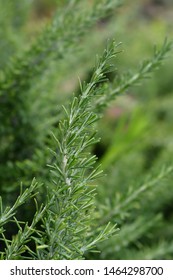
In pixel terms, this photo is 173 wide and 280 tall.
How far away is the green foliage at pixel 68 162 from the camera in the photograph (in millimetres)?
281

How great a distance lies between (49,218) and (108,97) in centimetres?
17

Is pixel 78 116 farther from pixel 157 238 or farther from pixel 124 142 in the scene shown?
pixel 157 238

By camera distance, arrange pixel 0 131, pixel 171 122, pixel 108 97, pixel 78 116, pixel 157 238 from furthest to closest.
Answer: pixel 171 122, pixel 157 238, pixel 0 131, pixel 108 97, pixel 78 116

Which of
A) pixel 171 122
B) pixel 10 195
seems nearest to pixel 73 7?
pixel 10 195

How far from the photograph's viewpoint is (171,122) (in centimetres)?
112

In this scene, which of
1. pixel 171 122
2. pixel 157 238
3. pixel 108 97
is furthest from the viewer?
pixel 171 122

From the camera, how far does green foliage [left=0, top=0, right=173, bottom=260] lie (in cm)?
28

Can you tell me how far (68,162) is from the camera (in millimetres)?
279

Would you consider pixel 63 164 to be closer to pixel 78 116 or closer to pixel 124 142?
pixel 78 116
